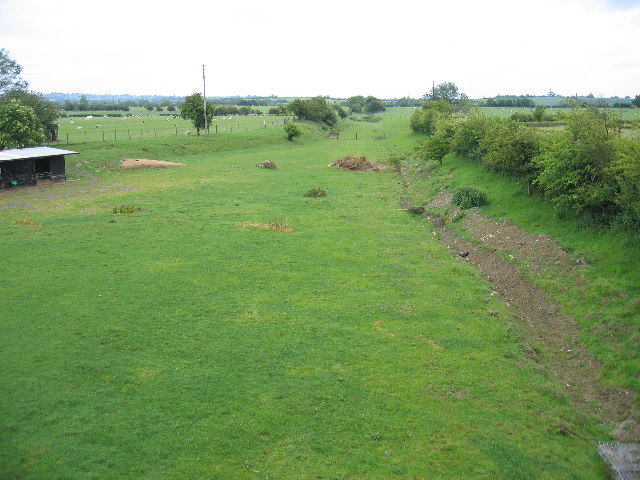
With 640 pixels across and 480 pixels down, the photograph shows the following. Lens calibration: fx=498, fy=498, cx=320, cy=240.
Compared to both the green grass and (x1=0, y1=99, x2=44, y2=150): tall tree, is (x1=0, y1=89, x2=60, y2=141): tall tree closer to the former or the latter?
(x1=0, y1=99, x2=44, y2=150): tall tree

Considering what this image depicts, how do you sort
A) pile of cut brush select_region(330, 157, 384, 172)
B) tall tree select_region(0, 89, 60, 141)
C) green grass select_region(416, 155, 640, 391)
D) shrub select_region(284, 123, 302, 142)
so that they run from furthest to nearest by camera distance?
1. shrub select_region(284, 123, 302, 142)
2. tall tree select_region(0, 89, 60, 141)
3. pile of cut brush select_region(330, 157, 384, 172)
4. green grass select_region(416, 155, 640, 391)

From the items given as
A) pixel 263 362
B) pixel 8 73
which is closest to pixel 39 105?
pixel 8 73

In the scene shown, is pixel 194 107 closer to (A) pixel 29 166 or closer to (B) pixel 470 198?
(A) pixel 29 166

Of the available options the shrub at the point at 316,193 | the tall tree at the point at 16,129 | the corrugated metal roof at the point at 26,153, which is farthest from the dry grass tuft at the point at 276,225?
the tall tree at the point at 16,129

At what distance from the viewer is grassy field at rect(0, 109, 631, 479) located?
39.8ft

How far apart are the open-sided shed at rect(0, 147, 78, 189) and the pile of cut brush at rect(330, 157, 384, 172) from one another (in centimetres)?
2935

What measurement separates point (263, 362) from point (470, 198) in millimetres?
23537

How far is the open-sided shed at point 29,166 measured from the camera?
142 ft

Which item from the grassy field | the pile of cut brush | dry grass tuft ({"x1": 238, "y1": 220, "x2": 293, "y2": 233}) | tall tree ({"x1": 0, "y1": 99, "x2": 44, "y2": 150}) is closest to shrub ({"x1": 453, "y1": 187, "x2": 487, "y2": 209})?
the grassy field

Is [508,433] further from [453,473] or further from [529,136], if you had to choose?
[529,136]

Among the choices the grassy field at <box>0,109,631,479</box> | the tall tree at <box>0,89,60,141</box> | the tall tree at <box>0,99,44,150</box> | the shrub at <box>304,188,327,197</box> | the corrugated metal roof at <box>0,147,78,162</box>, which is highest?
the tall tree at <box>0,89,60,141</box>

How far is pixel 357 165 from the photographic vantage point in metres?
58.3

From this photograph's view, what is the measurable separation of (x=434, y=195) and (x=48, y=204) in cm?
3043

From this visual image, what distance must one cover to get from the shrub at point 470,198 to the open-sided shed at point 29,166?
36.6 meters
